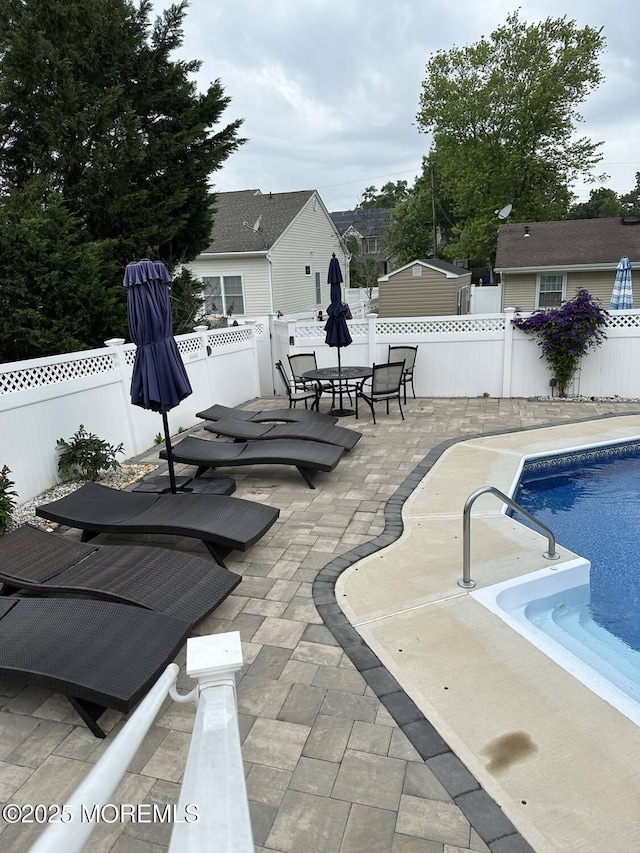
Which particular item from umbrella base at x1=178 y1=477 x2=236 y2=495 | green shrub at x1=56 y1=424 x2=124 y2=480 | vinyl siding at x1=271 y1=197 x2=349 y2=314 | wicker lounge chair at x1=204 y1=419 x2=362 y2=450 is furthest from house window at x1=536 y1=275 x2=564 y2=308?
green shrub at x1=56 y1=424 x2=124 y2=480

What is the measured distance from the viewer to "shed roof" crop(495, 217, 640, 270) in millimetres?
17328

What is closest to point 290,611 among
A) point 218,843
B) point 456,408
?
point 218,843

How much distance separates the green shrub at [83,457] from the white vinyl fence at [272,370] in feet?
0.37

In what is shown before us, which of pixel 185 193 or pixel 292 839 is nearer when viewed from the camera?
pixel 292 839

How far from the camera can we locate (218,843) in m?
0.95

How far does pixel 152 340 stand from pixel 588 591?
4821 mm

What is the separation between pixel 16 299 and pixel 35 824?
7.99 m

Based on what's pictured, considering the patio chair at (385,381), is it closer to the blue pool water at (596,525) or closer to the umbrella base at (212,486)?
the blue pool water at (596,525)

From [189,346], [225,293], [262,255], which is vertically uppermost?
[262,255]

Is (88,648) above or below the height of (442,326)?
below

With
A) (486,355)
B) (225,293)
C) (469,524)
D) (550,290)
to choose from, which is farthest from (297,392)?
(550,290)

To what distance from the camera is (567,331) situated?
32.8 ft

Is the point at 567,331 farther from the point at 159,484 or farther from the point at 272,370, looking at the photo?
the point at 159,484

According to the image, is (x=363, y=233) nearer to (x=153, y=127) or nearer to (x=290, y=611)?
(x=153, y=127)
